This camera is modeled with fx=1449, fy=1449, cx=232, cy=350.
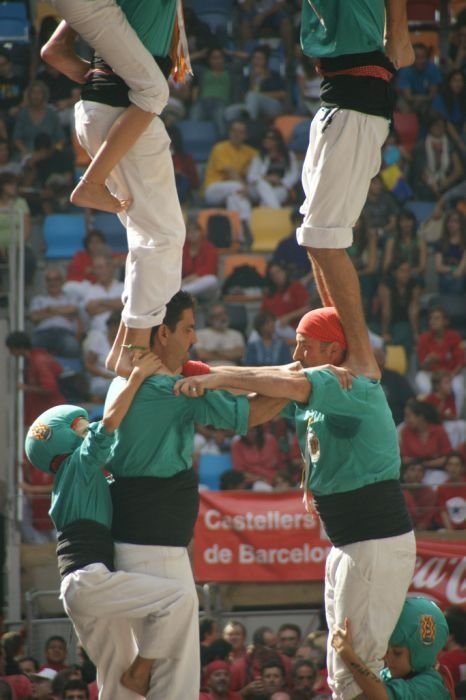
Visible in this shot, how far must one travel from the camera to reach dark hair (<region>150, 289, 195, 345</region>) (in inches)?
243

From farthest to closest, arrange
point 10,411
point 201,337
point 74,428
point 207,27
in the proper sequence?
point 207,27, point 201,337, point 10,411, point 74,428

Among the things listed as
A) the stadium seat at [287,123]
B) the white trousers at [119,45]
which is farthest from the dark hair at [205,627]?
the stadium seat at [287,123]

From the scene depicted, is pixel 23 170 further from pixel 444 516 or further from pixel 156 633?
pixel 156 633

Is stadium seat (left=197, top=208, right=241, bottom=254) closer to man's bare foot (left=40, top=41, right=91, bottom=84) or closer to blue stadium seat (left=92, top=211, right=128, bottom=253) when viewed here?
blue stadium seat (left=92, top=211, right=128, bottom=253)

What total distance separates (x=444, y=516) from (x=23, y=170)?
578cm

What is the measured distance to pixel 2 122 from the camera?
46.5ft

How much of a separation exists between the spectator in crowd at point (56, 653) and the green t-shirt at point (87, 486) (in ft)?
12.5

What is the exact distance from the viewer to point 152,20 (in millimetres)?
6121

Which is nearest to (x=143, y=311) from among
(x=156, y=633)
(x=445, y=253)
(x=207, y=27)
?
(x=156, y=633)

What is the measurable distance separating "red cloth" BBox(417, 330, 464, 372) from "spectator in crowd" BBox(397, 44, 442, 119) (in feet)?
9.70

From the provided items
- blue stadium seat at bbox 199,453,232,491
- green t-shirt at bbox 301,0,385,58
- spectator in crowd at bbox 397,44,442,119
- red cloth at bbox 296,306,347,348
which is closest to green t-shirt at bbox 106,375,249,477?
red cloth at bbox 296,306,347,348

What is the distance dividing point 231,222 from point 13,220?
2317 mm

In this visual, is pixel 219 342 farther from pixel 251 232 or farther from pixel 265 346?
pixel 251 232

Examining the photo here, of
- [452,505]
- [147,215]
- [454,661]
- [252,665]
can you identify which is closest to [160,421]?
[147,215]
